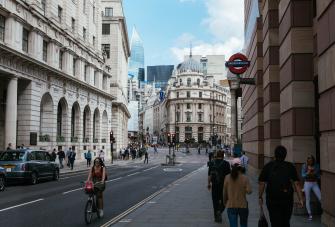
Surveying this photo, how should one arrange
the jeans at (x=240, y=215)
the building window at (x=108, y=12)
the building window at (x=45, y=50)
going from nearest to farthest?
the jeans at (x=240, y=215) < the building window at (x=45, y=50) < the building window at (x=108, y=12)

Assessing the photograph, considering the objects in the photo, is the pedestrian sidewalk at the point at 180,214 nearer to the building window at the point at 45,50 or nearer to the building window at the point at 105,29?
the building window at the point at 45,50

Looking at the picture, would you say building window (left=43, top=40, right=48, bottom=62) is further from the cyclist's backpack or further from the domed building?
the domed building

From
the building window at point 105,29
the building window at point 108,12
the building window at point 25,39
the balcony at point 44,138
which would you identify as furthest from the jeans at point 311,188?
the building window at point 108,12

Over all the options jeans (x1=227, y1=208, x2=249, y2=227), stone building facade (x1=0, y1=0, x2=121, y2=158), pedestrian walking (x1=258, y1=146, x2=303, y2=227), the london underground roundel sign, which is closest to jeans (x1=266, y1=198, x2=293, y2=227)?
A: pedestrian walking (x1=258, y1=146, x2=303, y2=227)

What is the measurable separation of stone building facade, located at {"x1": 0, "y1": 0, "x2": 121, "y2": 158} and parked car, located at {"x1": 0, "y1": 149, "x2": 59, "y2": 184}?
32.2 ft

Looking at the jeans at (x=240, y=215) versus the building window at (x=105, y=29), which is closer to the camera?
the jeans at (x=240, y=215)

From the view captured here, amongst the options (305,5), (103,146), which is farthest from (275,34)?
(103,146)

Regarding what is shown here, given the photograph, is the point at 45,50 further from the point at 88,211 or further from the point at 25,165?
the point at 88,211

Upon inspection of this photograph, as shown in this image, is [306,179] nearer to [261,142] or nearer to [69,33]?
[261,142]

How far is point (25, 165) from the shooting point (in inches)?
896

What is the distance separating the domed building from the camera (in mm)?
159000

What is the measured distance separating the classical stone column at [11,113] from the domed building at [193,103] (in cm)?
12101

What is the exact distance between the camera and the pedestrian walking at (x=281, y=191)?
739 cm

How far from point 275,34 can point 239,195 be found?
11135 millimetres
